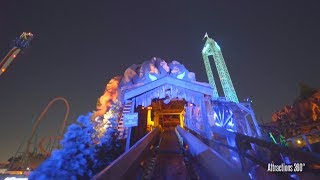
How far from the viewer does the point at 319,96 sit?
139 ft

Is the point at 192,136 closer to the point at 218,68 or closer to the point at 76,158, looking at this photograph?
the point at 76,158

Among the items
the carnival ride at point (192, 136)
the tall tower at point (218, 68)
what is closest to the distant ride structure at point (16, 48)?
the carnival ride at point (192, 136)

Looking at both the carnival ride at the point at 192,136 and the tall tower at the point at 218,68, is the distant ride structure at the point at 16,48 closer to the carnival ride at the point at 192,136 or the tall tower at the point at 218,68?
the carnival ride at the point at 192,136

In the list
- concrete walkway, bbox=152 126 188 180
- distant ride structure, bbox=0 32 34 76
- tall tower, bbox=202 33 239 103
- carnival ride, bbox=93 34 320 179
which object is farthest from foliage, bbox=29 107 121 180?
distant ride structure, bbox=0 32 34 76

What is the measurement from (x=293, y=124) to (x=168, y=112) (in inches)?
1179

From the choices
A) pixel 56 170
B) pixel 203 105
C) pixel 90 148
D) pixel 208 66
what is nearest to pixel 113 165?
pixel 56 170

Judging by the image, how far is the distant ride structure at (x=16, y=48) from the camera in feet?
106

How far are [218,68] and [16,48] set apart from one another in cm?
4029

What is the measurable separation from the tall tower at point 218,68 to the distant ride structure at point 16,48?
117 feet

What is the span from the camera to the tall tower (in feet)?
127

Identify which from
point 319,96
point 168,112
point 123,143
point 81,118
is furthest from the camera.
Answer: point 319,96

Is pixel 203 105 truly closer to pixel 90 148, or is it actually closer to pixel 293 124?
pixel 90 148

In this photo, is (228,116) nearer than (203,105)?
No

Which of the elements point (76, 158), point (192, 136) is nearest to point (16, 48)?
point (76, 158)
